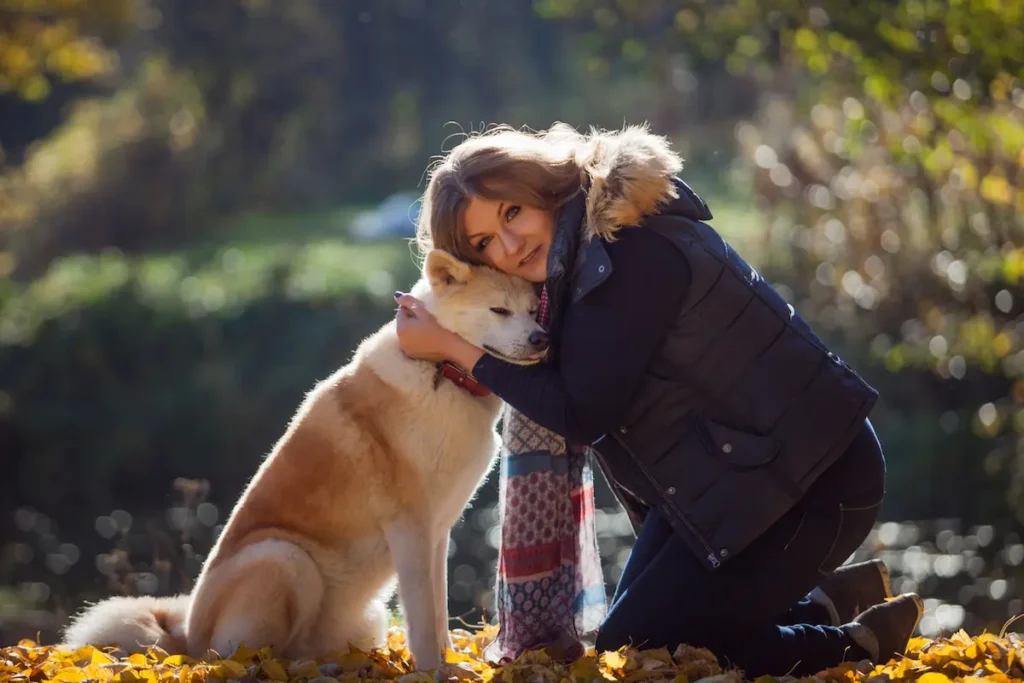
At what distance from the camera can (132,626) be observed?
364 cm

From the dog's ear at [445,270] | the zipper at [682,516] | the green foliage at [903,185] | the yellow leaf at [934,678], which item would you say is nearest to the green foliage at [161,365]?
the green foliage at [903,185]

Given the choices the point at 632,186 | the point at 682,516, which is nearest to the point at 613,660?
the point at 682,516

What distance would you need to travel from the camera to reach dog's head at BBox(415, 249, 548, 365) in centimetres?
351

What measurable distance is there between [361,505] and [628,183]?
52.8 inches

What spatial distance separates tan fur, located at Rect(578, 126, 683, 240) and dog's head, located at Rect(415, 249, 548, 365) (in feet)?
1.55

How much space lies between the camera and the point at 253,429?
1183 centimetres

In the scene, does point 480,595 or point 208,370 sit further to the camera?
point 208,370

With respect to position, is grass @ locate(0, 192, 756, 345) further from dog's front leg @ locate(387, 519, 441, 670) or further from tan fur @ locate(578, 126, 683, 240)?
tan fur @ locate(578, 126, 683, 240)

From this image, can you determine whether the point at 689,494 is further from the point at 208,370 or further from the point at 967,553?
the point at 208,370

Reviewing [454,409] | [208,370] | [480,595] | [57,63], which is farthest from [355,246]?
[454,409]

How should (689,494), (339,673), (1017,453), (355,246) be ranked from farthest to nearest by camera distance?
1. (355,246)
2. (1017,453)
3. (339,673)
4. (689,494)

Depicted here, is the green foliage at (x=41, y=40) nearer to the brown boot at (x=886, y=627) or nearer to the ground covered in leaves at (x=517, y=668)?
the ground covered in leaves at (x=517, y=668)

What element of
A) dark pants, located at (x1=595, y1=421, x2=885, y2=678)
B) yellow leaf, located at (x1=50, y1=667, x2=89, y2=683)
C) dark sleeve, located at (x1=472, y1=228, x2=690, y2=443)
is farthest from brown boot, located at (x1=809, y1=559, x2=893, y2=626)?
yellow leaf, located at (x1=50, y1=667, x2=89, y2=683)

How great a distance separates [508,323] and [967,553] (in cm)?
616
